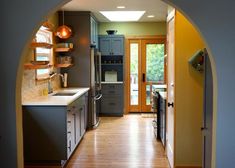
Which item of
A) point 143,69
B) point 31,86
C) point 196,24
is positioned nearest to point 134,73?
point 143,69

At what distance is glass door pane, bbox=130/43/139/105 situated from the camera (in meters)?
8.28

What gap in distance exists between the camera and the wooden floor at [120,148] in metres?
4.36

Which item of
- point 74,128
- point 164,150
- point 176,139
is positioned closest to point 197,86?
point 176,139

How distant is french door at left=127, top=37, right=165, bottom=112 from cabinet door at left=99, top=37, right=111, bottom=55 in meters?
0.63

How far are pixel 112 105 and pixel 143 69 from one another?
1384 mm

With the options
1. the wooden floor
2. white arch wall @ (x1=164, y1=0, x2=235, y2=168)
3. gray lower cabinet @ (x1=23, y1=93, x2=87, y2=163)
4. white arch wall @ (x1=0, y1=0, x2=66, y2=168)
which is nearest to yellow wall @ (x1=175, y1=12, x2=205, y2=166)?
the wooden floor

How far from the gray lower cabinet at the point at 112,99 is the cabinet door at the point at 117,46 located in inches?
36.1

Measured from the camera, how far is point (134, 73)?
8.34 meters

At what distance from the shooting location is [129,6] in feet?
19.0

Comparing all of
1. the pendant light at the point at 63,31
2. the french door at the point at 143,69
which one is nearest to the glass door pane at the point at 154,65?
the french door at the point at 143,69

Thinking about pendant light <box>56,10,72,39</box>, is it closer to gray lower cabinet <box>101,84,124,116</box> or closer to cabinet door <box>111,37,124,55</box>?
cabinet door <box>111,37,124,55</box>
